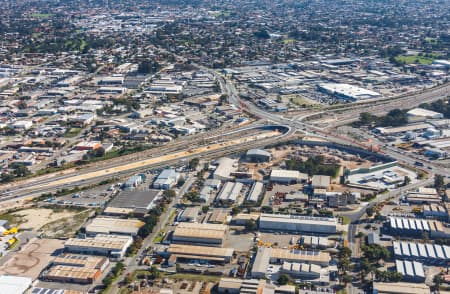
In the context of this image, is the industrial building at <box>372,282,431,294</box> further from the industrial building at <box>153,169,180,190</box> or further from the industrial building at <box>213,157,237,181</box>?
the industrial building at <box>153,169,180,190</box>

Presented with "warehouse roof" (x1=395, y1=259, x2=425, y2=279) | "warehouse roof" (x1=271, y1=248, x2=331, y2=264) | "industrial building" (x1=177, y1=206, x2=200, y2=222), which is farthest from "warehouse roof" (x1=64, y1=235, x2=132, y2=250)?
"warehouse roof" (x1=395, y1=259, x2=425, y2=279)

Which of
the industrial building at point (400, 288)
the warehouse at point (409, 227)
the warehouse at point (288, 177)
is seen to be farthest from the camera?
the warehouse at point (288, 177)

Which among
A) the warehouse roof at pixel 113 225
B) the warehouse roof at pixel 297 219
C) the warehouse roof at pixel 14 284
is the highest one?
the warehouse roof at pixel 297 219

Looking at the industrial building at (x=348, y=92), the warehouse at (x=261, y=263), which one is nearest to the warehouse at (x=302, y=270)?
the warehouse at (x=261, y=263)

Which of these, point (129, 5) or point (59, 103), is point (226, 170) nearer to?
point (59, 103)

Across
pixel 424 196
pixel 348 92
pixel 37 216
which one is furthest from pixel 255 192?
pixel 348 92

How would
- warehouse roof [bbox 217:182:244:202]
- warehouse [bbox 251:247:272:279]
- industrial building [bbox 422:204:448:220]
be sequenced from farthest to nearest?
warehouse roof [bbox 217:182:244:202] < industrial building [bbox 422:204:448:220] < warehouse [bbox 251:247:272:279]

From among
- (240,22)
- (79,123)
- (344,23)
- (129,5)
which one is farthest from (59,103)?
(129,5)

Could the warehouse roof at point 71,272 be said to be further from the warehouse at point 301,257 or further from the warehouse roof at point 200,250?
the warehouse at point 301,257
